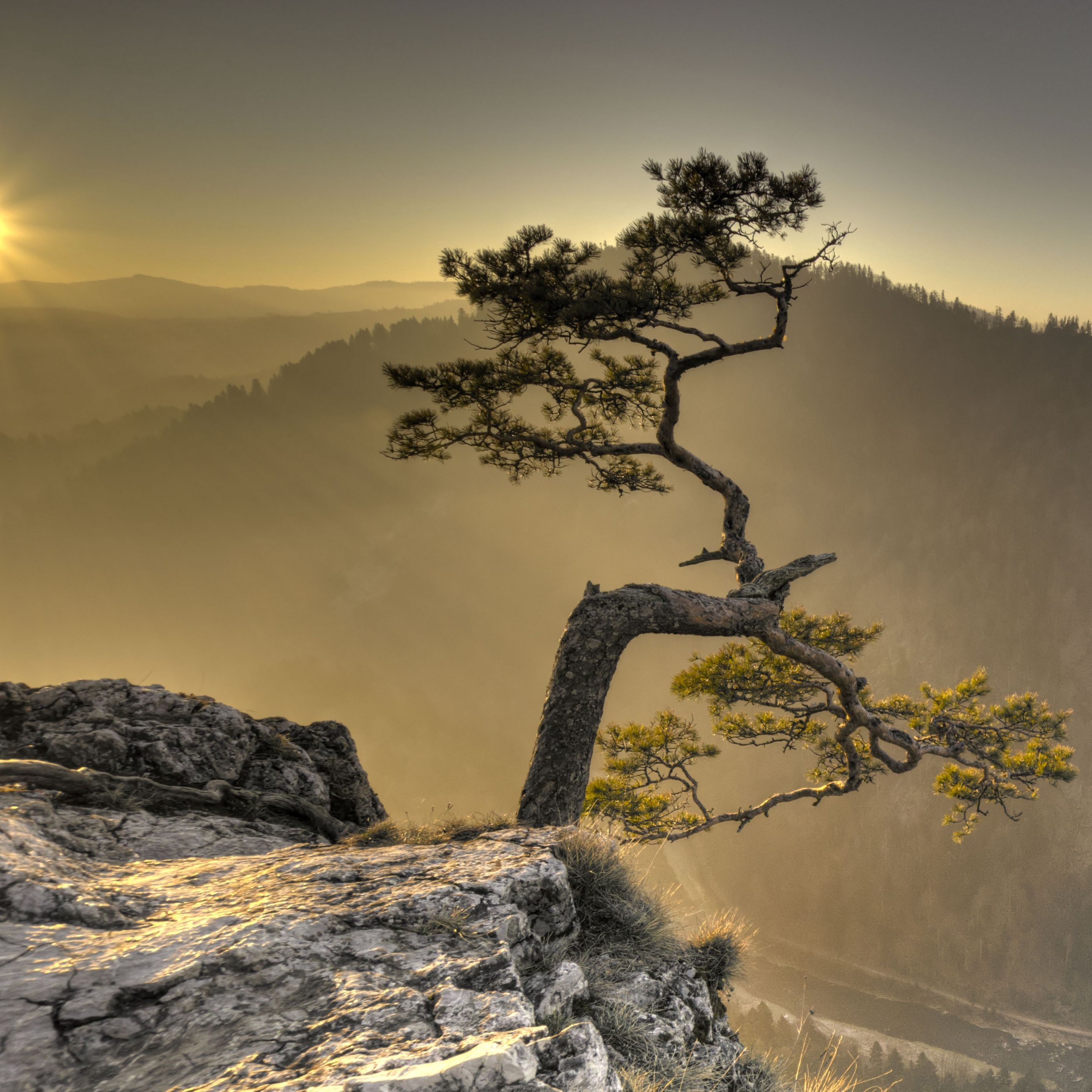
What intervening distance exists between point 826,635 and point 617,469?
433cm

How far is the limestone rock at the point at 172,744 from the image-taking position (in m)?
5.05

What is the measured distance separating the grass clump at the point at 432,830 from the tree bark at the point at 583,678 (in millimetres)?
672

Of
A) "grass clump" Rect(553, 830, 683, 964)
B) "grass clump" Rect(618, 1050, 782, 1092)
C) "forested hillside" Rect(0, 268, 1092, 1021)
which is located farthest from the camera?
"forested hillside" Rect(0, 268, 1092, 1021)

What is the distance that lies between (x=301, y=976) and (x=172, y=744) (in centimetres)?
378

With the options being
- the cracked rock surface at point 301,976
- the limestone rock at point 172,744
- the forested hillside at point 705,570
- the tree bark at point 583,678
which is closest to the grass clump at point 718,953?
the cracked rock surface at point 301,976

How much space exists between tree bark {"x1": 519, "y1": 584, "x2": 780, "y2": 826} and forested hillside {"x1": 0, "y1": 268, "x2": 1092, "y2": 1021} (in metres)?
55.9

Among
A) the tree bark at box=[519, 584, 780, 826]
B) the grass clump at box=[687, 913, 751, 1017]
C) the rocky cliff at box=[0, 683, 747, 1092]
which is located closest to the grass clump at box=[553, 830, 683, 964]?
the rocky cliff at box=[0, 683, 747, 1092]

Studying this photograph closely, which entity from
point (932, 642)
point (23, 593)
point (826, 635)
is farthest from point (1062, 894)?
point (23, 593)

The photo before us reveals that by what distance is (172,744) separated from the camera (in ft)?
17.8

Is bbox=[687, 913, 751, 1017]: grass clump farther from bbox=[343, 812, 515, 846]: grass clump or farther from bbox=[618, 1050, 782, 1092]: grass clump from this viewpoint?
bbox=[343, 812, 515, 846]: grass clump

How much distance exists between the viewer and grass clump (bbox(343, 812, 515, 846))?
4.24 metres

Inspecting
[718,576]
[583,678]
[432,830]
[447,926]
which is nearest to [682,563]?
[583,678]

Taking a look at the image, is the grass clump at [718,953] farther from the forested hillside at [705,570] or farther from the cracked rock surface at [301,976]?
the forested hillside at [705,570]

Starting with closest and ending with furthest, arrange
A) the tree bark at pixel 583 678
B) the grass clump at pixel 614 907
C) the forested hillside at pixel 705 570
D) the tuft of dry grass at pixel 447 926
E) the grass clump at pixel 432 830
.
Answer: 1. the tuft of dry grass at pixel 447 926
2. the grass clump at pixel 614 907
3. the grass clump at pixel 432 830
4. the tree bark at pixel 583 678
5. the forested hillside at pixel 705 570
